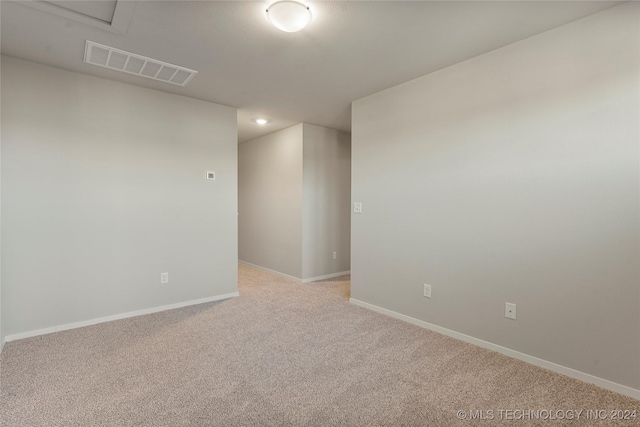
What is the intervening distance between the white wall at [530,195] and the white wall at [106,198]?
2142 mm

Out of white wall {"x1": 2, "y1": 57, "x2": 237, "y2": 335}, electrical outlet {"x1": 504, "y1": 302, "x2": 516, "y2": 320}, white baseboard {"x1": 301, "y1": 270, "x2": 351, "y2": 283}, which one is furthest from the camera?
white baseboard {"x1": 301, "y1": 270, "x2": 351, "y2": 283}

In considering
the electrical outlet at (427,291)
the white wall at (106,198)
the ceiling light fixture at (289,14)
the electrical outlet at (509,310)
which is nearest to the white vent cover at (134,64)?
the white wall at (106,198)

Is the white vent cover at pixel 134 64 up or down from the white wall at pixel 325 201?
up

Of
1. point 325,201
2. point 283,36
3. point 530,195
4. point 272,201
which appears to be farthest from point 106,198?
point 530,195

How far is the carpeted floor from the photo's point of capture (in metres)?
1.72

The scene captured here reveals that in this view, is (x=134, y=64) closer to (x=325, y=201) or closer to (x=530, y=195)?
(x=325, y=201)

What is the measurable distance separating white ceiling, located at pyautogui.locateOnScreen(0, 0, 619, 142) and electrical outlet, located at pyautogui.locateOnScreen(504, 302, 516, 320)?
204cm

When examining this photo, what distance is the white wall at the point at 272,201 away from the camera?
487cm

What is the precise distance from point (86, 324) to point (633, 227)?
443cm

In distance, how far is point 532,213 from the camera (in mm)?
2316

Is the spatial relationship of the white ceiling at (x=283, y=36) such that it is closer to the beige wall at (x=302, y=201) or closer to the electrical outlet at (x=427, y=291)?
the beige wall at (x=302, y=201)

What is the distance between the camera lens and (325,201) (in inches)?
198

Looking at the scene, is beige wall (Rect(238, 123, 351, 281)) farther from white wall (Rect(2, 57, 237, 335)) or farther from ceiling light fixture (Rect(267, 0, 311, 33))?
ceiling light fixture (Rect(267, 0, 311, 33))

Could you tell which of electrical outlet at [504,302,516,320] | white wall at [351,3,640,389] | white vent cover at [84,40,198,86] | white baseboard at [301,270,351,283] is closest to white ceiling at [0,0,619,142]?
white vent cover at [84,40,198,86]
